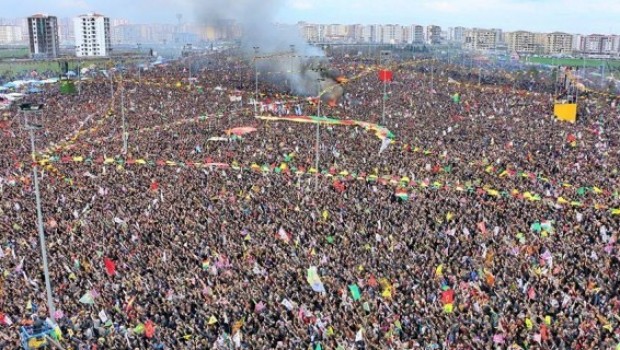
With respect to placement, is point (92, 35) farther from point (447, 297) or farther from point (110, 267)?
point (447, 297)

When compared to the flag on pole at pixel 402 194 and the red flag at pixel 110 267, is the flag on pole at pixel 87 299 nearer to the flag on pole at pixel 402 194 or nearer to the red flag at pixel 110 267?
the red flag at pixel 110 267

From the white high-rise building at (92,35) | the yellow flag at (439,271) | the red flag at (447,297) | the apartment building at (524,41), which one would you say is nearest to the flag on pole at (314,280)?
the red flag at (447,297)

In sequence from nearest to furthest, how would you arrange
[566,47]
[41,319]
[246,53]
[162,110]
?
[41,319]
[162,110]
[246,53]
[566,47]

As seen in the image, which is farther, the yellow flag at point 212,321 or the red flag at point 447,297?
the red flag at point 447,297

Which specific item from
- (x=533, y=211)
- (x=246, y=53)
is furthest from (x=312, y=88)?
(x=533, y=211)

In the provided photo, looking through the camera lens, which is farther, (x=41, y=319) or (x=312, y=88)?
(x=312, y=88)

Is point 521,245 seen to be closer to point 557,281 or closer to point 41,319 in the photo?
point 557,281

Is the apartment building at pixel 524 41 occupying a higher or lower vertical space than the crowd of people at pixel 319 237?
higher
